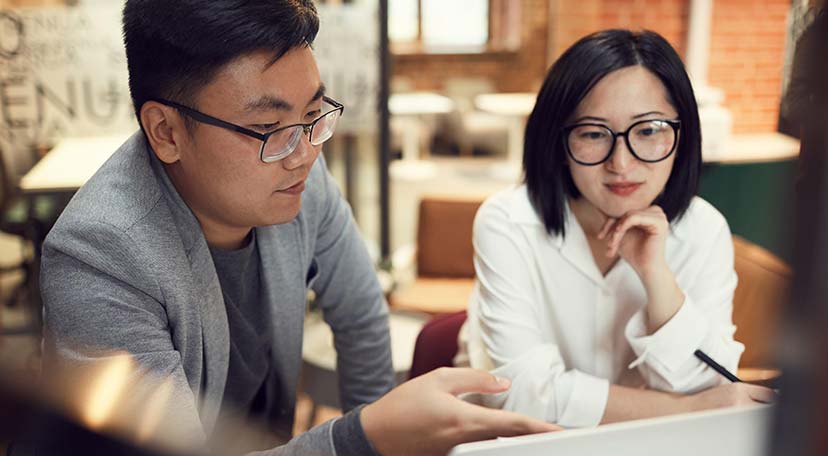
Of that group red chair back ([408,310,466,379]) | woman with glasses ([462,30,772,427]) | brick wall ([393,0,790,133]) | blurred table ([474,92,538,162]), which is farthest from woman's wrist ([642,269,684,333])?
blurred table ([474,92,538,162])

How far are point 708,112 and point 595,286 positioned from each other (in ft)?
8.31

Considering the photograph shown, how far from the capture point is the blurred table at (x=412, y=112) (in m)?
6.97

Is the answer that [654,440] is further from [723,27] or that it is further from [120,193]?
[723,27]

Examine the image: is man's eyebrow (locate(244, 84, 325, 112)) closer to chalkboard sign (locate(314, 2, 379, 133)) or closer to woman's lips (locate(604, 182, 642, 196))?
woman's lips (locate(604, 182, 642, 196))

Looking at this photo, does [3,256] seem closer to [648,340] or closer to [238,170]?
[238,170]

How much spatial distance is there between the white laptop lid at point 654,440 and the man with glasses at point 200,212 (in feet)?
0.95

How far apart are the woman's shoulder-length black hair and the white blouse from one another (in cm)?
4

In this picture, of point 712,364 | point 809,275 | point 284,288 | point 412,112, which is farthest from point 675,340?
point 412,112

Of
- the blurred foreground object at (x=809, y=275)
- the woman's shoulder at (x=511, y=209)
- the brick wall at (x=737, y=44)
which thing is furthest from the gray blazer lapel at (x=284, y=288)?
the brick wall at (x=737, y=44)

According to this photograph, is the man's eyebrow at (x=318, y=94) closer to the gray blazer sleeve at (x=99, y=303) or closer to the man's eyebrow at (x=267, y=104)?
the man's eyebrow at (x=267, y=104)

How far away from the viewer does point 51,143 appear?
9.30 ft

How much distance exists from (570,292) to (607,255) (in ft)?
0.32

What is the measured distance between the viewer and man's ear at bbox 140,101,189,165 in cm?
91

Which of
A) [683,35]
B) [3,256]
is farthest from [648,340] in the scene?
[683,35]
